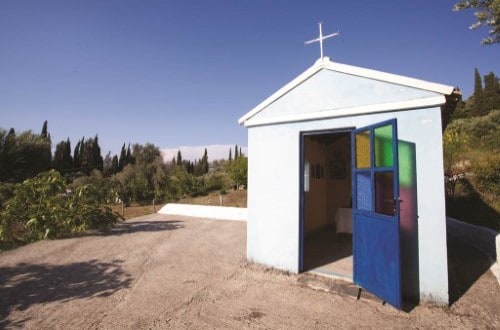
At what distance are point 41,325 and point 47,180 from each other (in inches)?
253

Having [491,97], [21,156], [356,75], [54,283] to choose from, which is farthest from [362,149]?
[491,97]

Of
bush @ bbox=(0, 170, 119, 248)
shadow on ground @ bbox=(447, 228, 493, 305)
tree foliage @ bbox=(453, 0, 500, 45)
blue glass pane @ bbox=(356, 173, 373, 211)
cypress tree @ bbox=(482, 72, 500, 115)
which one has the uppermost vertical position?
cypress tree @ bbox=(482, 72, 500, 115)

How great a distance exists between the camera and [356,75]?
5.01 meters

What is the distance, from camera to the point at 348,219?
6.72 meters

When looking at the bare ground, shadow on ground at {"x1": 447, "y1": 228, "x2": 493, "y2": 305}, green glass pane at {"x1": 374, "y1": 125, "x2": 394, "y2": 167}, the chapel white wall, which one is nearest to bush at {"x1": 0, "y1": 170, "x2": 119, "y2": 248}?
the bare ground

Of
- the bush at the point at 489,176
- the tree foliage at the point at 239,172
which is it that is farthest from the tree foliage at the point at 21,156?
the bush at the point at 489,176

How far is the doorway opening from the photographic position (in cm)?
663

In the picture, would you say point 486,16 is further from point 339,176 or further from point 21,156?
point 21,156

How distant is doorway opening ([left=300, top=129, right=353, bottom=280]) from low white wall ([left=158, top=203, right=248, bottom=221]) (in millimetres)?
4009

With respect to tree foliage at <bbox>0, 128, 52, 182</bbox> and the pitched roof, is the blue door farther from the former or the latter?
tree foliage at <bbox>0, 128, 52, 182</bbox>

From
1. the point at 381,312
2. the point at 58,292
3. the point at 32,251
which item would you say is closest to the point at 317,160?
the point at 381,312

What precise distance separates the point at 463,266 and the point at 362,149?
3580 millimetres

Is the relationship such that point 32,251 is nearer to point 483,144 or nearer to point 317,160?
point 317,160

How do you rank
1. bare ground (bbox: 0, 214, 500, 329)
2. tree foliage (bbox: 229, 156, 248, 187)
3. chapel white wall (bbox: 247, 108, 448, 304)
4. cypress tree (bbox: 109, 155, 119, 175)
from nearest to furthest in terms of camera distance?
bare ground (bbox: 0, 214, 500, 329), chapel white wall (bbox: 247, 108, 448, 304), tree foliage (bbox: 229, 156, 248, 187), cypress tree (bbox: 109, 155, 119, 175)
